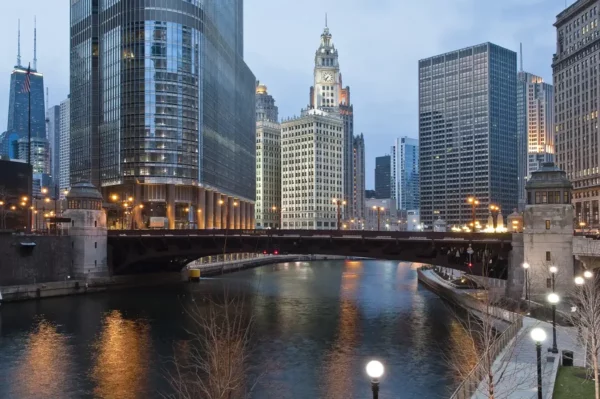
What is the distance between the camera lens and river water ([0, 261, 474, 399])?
39781 millimetres

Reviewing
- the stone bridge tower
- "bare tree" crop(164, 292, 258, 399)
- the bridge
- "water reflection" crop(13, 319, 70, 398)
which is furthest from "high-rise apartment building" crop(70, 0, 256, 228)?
"water reflection" crop(13, 319, 70, 398)

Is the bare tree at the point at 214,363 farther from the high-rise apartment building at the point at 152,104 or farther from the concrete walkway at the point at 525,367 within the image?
the high-rise apartment building at the point at 152,104

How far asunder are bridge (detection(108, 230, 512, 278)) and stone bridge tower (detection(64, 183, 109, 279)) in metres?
2.99

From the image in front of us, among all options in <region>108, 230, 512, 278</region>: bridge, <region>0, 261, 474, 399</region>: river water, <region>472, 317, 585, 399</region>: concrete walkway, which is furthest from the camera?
<region>108, 230, 512, 278</region>: bridge

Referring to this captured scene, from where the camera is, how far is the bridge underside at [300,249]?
71188mm

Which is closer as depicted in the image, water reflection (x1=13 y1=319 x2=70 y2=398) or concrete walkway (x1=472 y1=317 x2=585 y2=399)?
concrete walkway (x1=472 y1=317 x2=585 y2=399)

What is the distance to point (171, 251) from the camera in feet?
313

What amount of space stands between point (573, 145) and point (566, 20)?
135 feet

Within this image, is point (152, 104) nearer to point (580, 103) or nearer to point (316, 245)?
point (316, 245)

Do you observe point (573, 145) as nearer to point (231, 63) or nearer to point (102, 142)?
point (231, 63)

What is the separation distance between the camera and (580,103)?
183250mm

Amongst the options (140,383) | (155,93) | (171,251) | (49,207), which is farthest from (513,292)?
(49,207)

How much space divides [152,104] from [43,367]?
109815 mm

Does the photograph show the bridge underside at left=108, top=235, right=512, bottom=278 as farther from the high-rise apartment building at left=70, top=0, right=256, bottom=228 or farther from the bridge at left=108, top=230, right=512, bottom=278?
the high-rise apartment building at left=70, top=0, right=256, bottom=228
